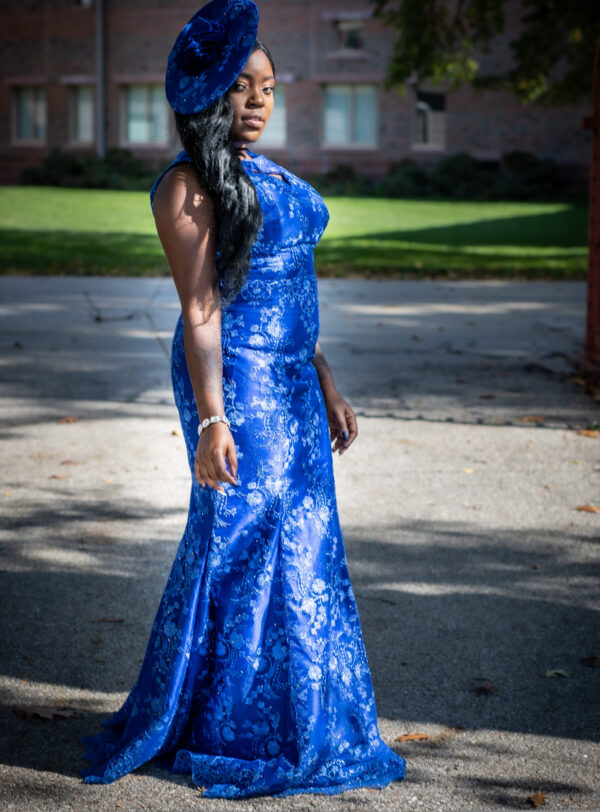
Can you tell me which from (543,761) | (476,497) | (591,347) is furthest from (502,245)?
(543,761)

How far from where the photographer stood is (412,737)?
Result: 10.3ft

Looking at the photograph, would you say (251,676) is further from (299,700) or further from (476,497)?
(476,497)

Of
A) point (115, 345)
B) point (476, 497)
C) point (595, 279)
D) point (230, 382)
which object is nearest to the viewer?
point (230, 382)

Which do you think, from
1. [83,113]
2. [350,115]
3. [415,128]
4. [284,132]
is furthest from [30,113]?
[415,128]

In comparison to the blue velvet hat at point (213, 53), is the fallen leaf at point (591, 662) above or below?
below

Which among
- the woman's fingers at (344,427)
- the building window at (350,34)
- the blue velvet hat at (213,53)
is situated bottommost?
the woman's fingers at (344,427)

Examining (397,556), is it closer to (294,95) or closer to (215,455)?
(215,455)

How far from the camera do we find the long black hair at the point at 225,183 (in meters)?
2.53

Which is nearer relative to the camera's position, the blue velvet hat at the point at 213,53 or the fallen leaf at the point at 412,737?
the blue velvet hat at the point at 213,53

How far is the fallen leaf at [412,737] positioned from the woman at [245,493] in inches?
8.7

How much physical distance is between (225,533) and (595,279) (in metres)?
5.85

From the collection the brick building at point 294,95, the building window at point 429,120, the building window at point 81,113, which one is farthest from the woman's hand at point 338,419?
the building window at point 81,113

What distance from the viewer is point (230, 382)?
→ 8.88 ft

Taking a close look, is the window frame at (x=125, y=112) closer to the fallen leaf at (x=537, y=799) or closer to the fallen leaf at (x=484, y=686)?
the fallen leaf at (x=484, y=686)
